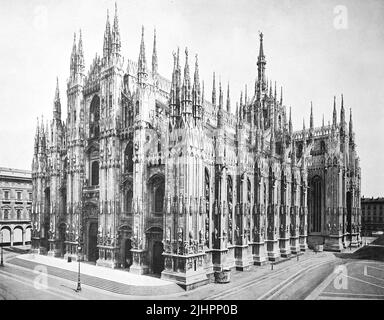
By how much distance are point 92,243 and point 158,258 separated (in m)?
12.3

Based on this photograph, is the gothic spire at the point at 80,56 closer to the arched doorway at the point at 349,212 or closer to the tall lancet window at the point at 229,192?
the tall lancet window at the point at 229,192

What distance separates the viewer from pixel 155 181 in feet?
118

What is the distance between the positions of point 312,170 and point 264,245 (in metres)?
25.6

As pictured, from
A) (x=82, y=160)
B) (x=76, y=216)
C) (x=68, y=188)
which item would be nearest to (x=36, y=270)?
(x=76, y=216)

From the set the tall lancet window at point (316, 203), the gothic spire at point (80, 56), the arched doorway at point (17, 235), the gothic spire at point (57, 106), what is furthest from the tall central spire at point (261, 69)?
the arched doorway at point (17, 235)

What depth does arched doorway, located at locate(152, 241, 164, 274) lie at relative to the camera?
35188 millimetres

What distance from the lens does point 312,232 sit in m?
63.0

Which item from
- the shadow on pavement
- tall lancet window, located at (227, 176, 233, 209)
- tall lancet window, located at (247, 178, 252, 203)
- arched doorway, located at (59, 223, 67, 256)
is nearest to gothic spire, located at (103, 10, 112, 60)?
tall lancet window, located at (227, 176, 233, 209)

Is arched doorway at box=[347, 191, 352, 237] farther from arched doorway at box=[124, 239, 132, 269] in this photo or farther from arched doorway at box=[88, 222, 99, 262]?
arched doorway at box=[88, 222, 99, 262]

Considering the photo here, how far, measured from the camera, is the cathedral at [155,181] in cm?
3234

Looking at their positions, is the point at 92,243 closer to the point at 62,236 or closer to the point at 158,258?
the point at 62,236

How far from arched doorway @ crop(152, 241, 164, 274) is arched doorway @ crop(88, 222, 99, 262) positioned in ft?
36.0

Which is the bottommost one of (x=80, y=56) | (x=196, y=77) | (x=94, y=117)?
(x=94, y=117)

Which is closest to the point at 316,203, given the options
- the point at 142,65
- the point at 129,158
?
the point at 129,158
